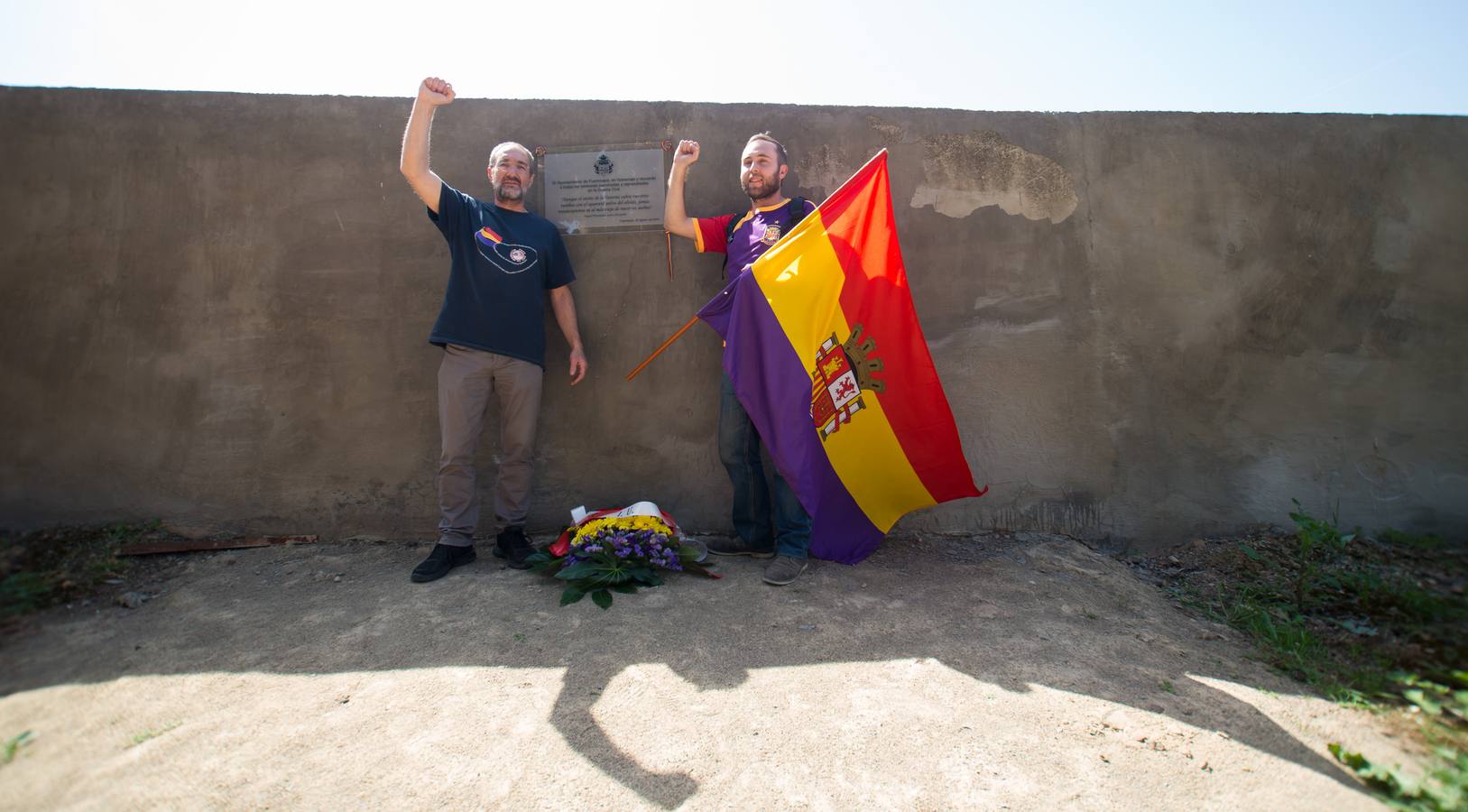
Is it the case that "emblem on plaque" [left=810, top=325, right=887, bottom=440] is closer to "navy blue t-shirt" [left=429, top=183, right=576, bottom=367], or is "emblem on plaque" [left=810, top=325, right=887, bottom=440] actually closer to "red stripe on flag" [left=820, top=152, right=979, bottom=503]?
"red stripe on flag" [left=820, top=152, right=979, bottom=503]

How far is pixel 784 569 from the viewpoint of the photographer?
303 cm

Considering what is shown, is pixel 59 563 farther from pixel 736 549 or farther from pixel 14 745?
pixel 736 549

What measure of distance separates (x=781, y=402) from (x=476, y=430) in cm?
136

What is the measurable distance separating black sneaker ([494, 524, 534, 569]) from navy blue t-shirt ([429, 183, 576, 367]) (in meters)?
0.78

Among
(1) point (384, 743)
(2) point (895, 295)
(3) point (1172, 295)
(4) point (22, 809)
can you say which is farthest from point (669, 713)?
(3) point (1172, 295)

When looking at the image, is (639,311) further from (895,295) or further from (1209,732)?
(1209,732)

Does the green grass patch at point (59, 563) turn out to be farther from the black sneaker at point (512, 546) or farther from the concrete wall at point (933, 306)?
the black sneaker at point (512, 546)

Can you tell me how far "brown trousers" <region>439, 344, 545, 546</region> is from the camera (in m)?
3.11

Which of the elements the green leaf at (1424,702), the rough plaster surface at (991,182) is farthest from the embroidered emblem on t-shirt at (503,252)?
the green leaf at (1424,702)

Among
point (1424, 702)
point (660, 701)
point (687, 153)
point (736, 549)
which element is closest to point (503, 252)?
point (687, 153)

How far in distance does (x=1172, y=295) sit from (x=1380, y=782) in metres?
2.48

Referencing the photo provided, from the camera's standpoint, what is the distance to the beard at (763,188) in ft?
10.6

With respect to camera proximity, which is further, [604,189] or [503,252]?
[604,189]

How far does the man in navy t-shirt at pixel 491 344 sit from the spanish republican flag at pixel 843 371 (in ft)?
2.74
